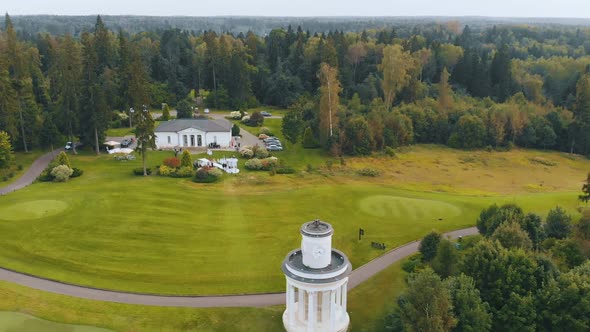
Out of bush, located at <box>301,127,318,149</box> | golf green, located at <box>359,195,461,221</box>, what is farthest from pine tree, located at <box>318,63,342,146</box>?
golf green, located at <box>359,195,461,221</box>

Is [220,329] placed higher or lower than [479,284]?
lower

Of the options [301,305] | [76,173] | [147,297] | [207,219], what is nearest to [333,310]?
→ [301,305]

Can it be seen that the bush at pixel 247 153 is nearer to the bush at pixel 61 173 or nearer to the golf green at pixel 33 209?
the bush at pixel 61 173

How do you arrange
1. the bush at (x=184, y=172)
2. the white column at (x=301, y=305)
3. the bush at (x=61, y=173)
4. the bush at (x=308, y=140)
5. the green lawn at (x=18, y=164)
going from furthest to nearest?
the bush at (x=308, y=140)
the green lawn at (x=18, y=164)
the bush at (x=184, y=172)
the bush at (x=61, y=173)
the white column at (x=301, y=305)

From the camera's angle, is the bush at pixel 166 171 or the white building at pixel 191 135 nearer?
the bush at pixel 166 171

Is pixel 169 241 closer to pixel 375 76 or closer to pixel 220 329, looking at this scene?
pixel 220 329

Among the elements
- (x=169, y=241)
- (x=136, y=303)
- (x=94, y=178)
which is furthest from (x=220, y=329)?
(x=94, y=178)

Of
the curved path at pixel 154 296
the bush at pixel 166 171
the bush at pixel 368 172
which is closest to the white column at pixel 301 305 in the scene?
the curved path at pixel 154 296
